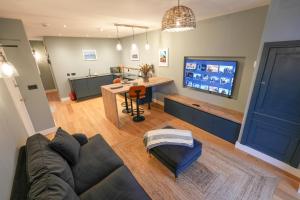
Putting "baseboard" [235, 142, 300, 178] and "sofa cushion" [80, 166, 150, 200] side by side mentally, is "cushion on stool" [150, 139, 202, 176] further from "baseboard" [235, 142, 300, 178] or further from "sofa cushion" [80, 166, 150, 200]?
"baseboard" [235, 142, 300, 178]

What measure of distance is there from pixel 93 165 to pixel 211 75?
2.94m

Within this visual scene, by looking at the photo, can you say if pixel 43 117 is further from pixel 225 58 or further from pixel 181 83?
pixel 225 58

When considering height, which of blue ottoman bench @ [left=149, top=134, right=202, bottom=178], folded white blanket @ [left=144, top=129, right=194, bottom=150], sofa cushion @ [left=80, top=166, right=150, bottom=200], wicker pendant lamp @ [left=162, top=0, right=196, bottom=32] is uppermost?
wicker pendant lamp @ [left=162, top=0, right=196, bottom=32]

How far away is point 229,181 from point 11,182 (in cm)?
254

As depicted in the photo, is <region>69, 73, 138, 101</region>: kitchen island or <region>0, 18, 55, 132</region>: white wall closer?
<region>0, 18, 55, 132</region>: white wall

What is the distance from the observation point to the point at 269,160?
89.0 inches

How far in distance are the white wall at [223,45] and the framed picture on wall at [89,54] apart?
312 centimetres

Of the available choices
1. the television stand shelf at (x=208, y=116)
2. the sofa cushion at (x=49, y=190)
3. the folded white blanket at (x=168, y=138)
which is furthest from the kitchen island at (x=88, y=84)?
the sofa cushion at (x=49, y=190)

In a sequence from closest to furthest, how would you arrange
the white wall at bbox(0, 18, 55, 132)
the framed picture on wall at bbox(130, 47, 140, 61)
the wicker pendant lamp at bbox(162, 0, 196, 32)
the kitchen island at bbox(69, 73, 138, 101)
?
the wicker pendant lamp at bbox(162, 0, 196, 32) → the white wall at bbox(0, 18, 55, 132) → the kitchen island at bbox(69, 73, 138, 101) → the framed picture on wall at bbox(130, 47, 140, 61)

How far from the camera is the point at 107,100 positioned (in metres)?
3.62

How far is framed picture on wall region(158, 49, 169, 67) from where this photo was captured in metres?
4.21

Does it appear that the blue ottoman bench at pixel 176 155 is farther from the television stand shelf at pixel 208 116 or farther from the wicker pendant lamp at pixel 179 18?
the wicker pendant lamp at pixel 179 18

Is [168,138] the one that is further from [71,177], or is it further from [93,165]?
[71,177]

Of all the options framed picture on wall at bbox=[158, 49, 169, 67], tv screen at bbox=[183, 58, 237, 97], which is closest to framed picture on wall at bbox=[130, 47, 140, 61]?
framed picture on wall at bbox=[158, 49, 169, 67]
